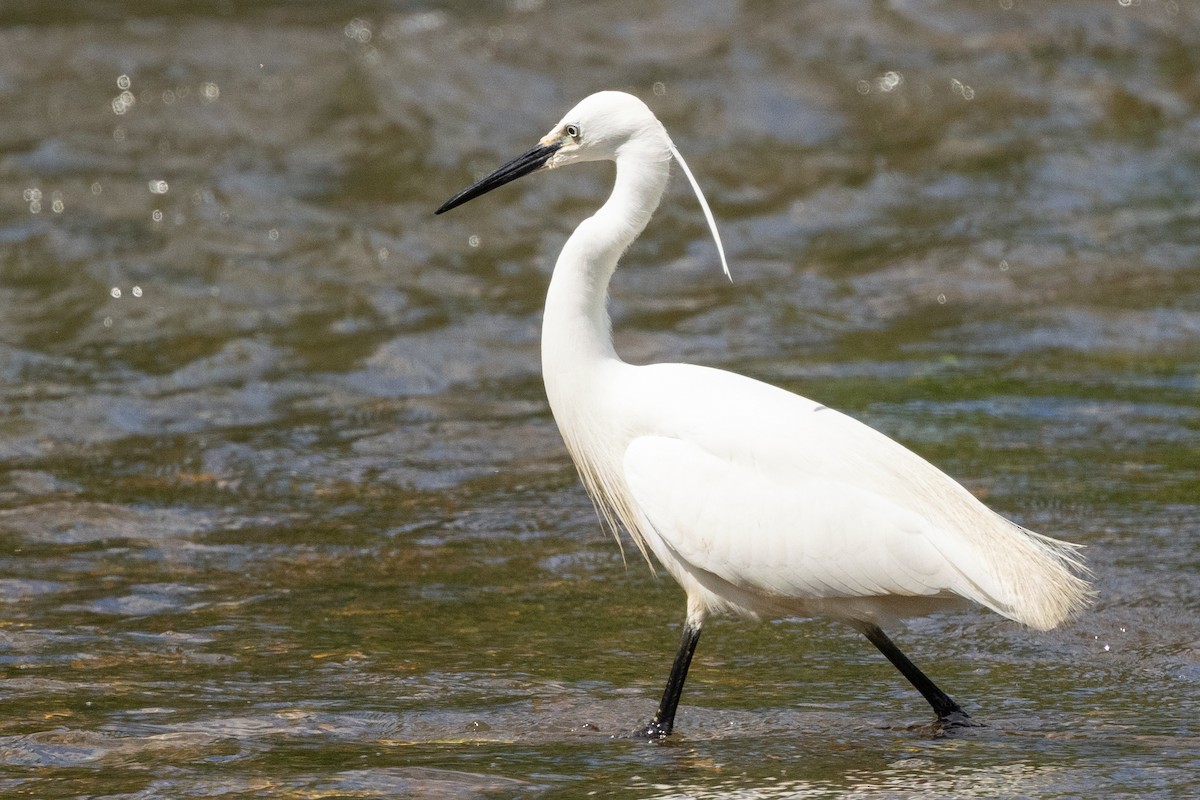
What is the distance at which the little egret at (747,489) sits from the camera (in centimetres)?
479

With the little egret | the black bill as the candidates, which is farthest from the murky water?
the black bill

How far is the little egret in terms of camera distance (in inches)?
189

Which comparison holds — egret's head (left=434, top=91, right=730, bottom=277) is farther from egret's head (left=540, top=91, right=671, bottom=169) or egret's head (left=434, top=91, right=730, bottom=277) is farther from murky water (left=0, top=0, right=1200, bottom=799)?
murky water (left=0, top=0, right=1200, bottom=799)

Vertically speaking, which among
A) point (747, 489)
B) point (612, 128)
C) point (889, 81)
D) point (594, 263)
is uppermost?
point (612, 128)

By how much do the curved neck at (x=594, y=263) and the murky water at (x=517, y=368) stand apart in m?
1.12

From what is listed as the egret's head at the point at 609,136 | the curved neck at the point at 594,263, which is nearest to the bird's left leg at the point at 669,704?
the curved neck at the point at 594,263

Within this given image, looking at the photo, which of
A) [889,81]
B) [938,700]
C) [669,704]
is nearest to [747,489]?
[669,704]

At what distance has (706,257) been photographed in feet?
39.6

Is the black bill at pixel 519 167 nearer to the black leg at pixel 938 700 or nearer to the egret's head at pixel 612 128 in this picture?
the egret's head at pixel 612 128

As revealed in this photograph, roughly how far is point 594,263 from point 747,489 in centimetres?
86

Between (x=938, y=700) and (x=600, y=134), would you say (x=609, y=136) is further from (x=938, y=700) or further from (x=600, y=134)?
(x=938, y=700)

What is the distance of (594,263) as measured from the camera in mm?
5090

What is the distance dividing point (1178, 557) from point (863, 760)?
2.49 metres

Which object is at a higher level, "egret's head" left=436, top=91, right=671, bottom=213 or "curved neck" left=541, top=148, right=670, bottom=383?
"egret's head" left=436, top=91, right=671, bottom=213
